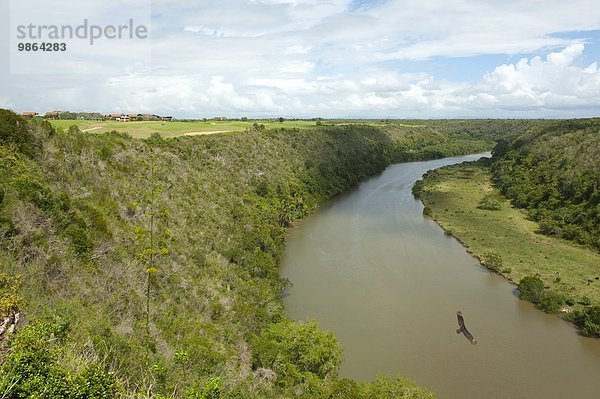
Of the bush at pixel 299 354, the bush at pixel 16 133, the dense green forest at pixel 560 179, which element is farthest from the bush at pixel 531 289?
the bush at pixel 16 133

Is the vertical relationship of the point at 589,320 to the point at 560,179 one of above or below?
below

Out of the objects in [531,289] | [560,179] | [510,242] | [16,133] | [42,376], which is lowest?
[531,289]

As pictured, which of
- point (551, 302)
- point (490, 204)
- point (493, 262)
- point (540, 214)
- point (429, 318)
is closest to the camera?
point (429, 318)

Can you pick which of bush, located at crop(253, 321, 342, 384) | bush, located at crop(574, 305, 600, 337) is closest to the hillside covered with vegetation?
bush, located at crop(574, 305, 600, 337)

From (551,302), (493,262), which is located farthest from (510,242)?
(551,302)

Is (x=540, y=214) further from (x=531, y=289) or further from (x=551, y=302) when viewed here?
(x=551, y=302)

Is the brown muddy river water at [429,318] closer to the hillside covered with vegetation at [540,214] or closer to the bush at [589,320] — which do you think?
the bush at [589,320]
